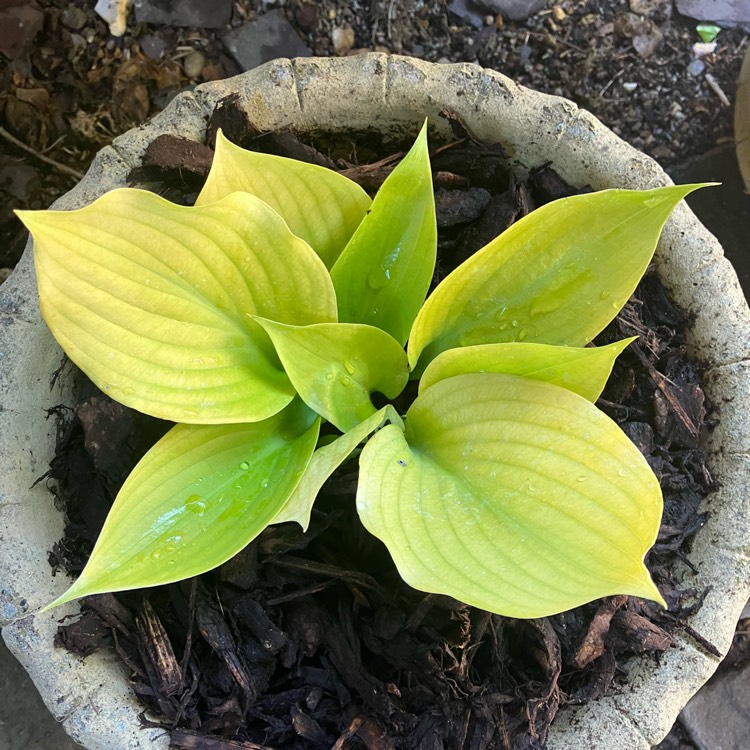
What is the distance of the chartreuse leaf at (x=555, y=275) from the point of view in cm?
68

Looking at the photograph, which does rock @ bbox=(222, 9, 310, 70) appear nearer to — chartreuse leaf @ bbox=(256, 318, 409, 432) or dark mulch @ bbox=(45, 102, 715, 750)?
dark mulch @ bbox=(45, 102, 715, 750)

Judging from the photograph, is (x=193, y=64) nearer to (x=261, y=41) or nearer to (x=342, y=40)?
(x=261, y=41)

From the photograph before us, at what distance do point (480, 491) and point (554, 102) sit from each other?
0.56 metres

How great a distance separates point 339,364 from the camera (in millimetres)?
716

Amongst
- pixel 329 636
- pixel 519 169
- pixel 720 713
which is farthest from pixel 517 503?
pixel 720 713

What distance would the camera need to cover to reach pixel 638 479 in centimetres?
62

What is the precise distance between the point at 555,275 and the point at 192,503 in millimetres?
444

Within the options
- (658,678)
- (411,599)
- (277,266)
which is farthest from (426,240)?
(658,678)

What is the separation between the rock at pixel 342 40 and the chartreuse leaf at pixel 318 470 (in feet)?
3.41

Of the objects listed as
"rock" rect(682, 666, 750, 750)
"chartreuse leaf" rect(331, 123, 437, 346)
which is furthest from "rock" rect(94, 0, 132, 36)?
"rock" rect(682, 666, 750, 750)

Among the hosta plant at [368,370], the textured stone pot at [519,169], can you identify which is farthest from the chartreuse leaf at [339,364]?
the textured stone pot at [519,169]

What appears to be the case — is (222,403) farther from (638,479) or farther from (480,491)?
(638,479)

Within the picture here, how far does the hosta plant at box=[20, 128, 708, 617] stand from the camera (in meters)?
0.62

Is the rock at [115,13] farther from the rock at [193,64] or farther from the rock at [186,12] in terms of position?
the rock at [193,64]
